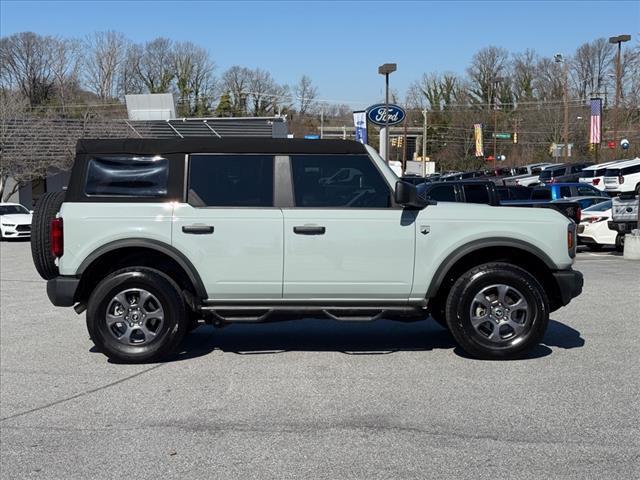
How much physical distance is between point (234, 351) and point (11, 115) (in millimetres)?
34901

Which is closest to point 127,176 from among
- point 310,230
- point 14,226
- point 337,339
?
point 310,230

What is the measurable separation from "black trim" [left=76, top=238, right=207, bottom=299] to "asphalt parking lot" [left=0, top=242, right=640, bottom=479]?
865 mm

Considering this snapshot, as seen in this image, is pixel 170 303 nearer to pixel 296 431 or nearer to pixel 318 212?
pixel 318 212

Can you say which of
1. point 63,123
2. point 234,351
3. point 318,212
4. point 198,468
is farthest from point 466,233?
point 63,123

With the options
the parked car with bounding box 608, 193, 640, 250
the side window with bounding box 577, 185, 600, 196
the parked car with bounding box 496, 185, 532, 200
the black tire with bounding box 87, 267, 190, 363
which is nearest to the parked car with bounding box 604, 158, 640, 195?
the side window with bounding box 577, 185, 600, 196

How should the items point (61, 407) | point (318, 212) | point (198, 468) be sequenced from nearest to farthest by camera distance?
point (198, 468)
point (61, 407)
point (318, 212)

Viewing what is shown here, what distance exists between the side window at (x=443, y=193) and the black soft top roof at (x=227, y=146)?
11.1 metres

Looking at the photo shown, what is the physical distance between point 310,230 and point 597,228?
13762mm

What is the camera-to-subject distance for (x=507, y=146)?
256ft

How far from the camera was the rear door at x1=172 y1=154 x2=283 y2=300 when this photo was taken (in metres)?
6.51

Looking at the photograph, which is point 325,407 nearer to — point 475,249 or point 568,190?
point 475,249

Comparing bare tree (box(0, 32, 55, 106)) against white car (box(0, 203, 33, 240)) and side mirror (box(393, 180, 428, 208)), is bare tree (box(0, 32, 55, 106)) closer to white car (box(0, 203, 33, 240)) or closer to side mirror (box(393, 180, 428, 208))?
white car (box(0, 203, 33, 240))

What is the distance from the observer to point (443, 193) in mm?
17828

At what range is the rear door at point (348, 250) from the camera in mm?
6496
